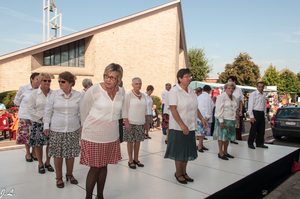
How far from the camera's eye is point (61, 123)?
11.4 feet

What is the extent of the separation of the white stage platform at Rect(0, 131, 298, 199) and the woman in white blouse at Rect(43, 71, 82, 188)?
425mm

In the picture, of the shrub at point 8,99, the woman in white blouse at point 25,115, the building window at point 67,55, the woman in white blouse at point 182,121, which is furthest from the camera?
the building window at point 67,55

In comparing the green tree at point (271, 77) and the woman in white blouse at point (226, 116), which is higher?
the green tree at point (271, 77)

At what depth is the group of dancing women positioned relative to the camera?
2.67 m

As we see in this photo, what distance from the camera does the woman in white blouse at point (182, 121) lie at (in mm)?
3582

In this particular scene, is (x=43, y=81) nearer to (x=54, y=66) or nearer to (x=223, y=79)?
(x=54, y=66)

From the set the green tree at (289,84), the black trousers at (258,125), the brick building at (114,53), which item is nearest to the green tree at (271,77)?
the green tree at (289,84)

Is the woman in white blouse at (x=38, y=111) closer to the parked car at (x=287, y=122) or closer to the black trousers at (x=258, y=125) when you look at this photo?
the black trousers at (x=258, y=125)

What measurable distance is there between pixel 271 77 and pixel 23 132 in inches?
2275

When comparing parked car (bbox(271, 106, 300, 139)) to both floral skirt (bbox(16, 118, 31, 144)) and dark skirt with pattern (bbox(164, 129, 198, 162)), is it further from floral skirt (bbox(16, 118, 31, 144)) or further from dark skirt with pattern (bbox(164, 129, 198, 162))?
floral skirt (bbox(16, 118, 31, 144))

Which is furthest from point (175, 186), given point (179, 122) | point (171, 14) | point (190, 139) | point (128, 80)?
point (171, 14)

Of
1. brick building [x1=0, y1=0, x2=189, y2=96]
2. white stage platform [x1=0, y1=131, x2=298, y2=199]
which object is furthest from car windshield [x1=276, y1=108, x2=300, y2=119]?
brick building [x1=0, y1=0, x2=189, y2=96]

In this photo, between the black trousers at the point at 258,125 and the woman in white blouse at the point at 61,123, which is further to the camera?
the black trousers at the point at 258,125

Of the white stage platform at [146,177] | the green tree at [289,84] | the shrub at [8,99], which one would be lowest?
the white stage platform at [146,177]
